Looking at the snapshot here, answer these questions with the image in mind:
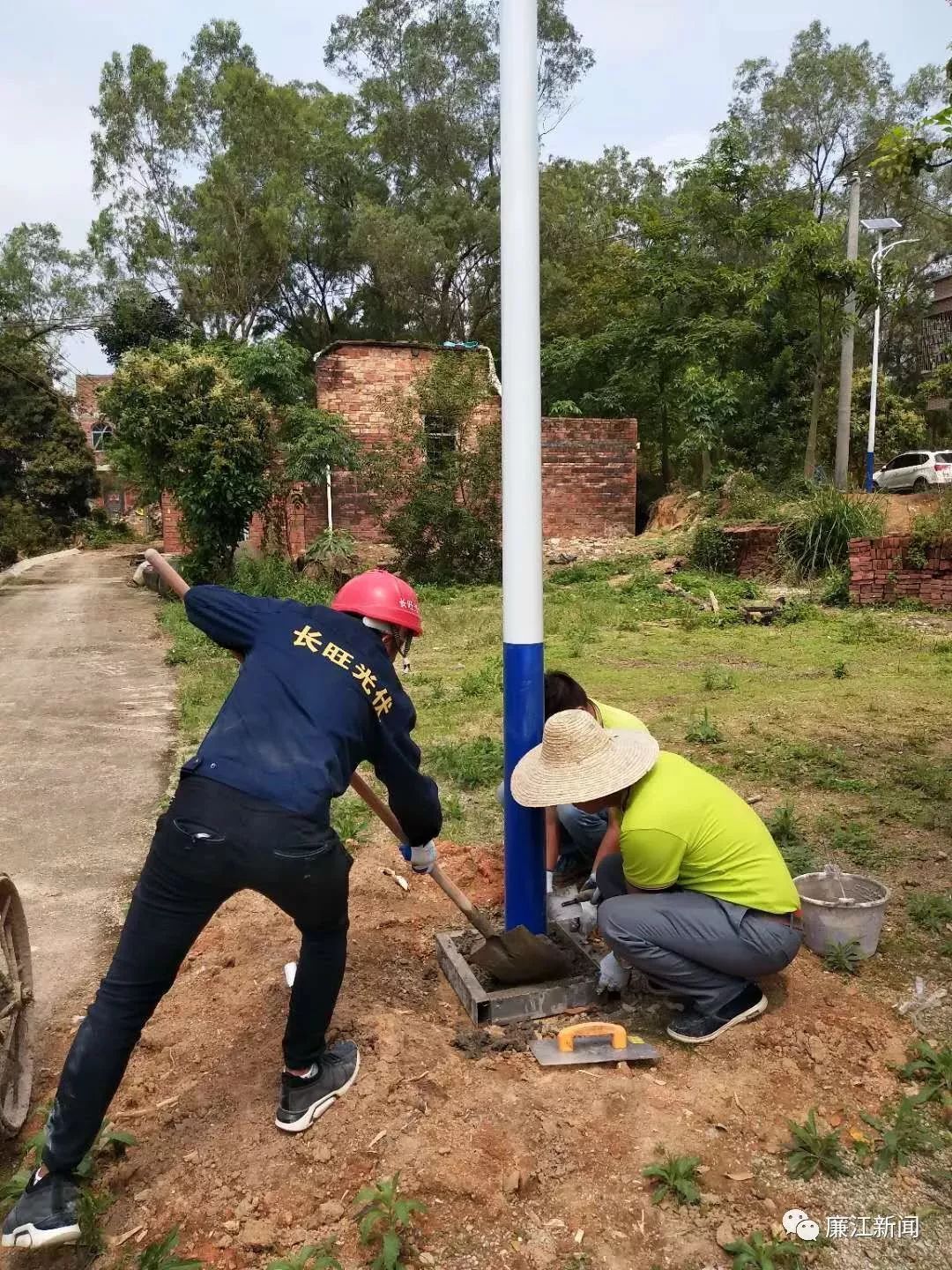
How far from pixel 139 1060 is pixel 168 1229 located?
2.90ft

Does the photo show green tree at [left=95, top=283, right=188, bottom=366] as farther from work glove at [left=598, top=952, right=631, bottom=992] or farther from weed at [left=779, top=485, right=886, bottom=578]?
work glove at [left=598, top=952, right=631, bottom=992]

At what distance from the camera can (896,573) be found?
13156 mm

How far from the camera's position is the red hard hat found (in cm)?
291

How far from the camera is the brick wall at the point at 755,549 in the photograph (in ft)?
51.5

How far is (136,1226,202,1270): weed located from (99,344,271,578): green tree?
47.5 ft

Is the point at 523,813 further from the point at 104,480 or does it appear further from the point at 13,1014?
the point at 104,480

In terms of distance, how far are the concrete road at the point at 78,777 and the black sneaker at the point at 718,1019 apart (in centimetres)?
227

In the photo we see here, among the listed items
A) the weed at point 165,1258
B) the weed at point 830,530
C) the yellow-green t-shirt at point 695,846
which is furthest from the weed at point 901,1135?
the weed at point 830,530

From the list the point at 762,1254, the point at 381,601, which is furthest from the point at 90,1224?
the point at 381,601

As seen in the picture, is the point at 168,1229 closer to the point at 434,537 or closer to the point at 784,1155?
the point at 784,1155

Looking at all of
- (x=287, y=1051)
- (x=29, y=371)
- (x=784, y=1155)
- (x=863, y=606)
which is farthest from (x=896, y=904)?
(x=29, y=371)

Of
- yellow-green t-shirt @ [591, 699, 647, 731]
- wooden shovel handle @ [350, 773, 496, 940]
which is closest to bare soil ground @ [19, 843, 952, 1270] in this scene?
wooden shovel handle @ [350, 773, 496, 940]

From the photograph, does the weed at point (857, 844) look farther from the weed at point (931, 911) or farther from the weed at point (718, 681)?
the weed at point (718, 681)

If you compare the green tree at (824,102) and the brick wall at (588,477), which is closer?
the brick wall at (588,477)
